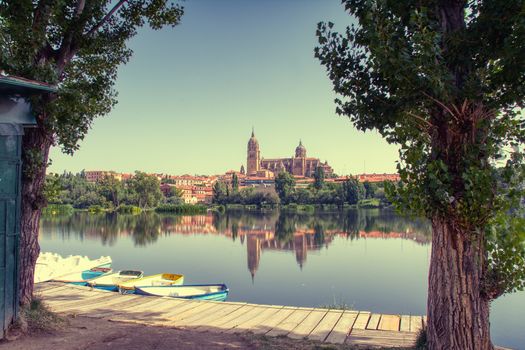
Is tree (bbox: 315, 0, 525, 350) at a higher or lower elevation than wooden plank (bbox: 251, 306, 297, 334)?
higher

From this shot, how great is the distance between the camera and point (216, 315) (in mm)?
6977

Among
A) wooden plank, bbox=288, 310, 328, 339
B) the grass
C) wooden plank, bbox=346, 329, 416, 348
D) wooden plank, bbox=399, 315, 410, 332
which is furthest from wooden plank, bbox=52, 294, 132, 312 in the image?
wooden plank, bbox=399, 315, 410, 332

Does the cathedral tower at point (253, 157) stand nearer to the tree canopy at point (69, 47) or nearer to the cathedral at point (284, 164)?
the cathedral at point (284, 164)

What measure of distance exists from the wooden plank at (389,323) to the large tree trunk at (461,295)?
235cm

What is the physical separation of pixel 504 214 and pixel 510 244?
0.26 m

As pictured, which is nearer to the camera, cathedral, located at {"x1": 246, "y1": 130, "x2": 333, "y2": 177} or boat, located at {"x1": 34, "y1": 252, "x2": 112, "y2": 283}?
boat, located at {"x1": 34, "y1": 252, "x2": 112, "y2": 283}

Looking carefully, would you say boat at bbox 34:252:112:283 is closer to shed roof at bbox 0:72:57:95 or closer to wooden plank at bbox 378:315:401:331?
shed roof at bbox 0:72:57:95

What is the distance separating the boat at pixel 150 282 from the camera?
10.7m

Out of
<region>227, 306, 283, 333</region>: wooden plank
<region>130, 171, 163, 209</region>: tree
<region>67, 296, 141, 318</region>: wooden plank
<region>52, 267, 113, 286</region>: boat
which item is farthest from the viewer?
<region>130, 171, 163, 209</region>: tree

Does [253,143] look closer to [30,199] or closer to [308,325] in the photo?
[308,325]

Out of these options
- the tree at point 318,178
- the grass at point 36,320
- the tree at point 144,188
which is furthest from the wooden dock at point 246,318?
the tree at point 318,178

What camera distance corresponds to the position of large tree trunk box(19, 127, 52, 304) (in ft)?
18.2

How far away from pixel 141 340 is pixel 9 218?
1999 mm

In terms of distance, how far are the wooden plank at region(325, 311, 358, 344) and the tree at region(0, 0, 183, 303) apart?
3992 mm
